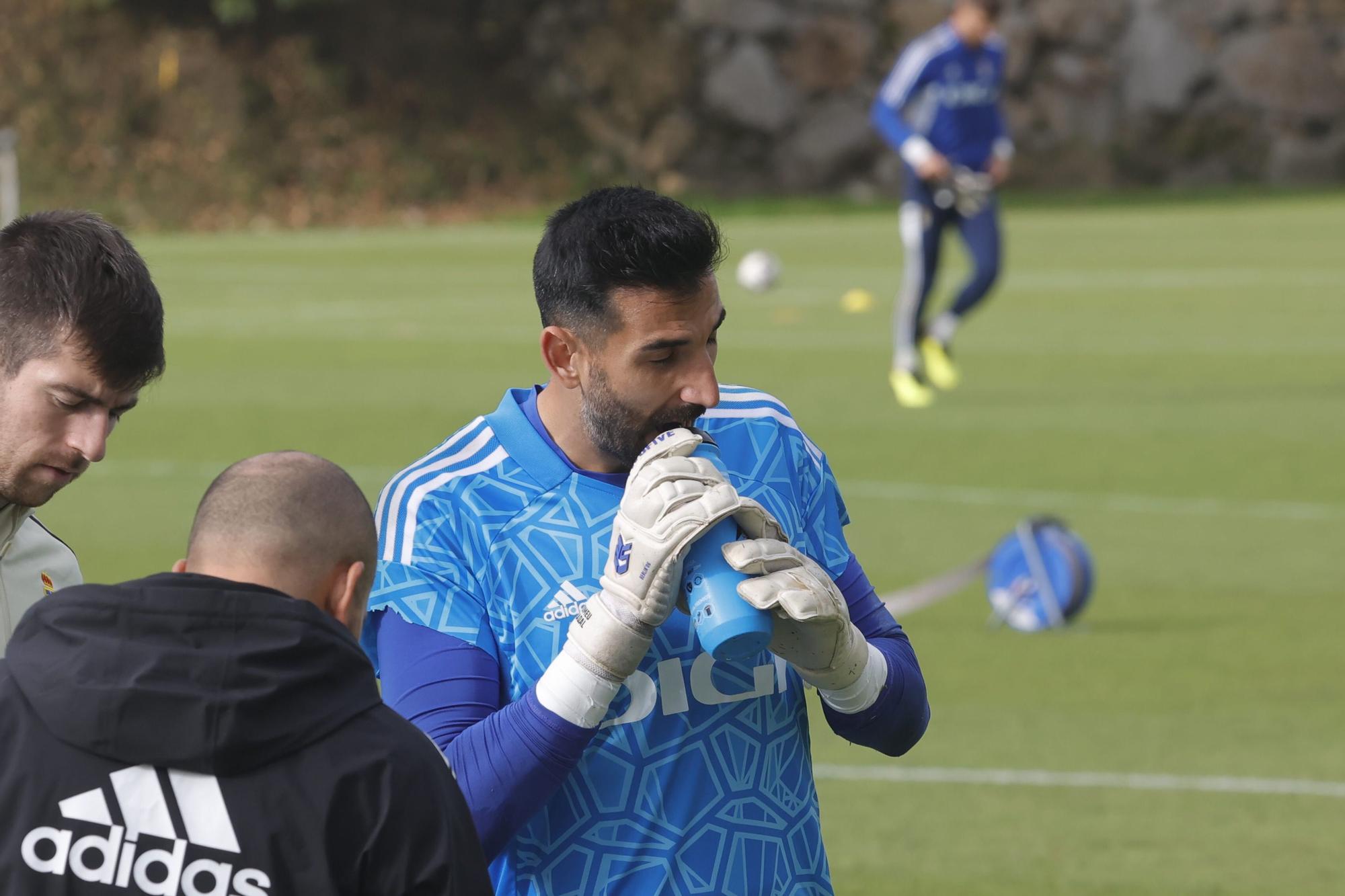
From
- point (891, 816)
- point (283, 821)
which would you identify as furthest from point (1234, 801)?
point (283, 821)

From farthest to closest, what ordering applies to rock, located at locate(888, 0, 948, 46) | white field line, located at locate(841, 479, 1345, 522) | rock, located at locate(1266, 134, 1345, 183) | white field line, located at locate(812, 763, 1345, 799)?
rock, located at locate(888, 0, 948, 46), rock, located at locate(1266, 134, 1345, 183), white field line, located at locate(841, 479, 1345, 522), white field line, located at locate(812, 763, 1345, 799)

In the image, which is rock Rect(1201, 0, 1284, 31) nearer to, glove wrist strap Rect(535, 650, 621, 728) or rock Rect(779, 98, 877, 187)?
rock Rect(779, 98, 877, 187)

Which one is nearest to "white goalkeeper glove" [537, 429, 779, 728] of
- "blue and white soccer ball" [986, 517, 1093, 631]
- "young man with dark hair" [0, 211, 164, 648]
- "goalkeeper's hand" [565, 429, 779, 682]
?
"goalkeeper's hand" [565, 429, 779, 682]

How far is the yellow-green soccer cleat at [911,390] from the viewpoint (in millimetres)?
15586

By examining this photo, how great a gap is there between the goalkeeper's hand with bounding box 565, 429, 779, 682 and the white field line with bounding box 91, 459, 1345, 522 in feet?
28.3

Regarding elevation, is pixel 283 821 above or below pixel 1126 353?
above

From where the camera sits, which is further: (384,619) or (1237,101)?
(1237,101)

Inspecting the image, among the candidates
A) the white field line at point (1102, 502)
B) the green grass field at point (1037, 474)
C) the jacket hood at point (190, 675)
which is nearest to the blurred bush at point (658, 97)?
the green grass field at point (1037, 474)

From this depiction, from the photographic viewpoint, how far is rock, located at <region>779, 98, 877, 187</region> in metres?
41.8

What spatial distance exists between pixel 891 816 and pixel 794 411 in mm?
8326

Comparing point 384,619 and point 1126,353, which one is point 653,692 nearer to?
point 384,619

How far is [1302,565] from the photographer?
1011 centimetres

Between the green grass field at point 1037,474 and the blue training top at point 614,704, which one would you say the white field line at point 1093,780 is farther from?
the blue training top at point 614,704

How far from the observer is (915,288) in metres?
16.1
